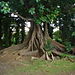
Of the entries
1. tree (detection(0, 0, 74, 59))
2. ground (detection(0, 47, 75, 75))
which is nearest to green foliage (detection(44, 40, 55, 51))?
tree (detection(0, 0, 74, 59))

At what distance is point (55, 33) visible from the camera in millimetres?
13875

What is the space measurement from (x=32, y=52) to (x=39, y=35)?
1089mm

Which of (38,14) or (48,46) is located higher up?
(38,14)

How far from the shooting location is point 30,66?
707cm

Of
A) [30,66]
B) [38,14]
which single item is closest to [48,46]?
[38,14]

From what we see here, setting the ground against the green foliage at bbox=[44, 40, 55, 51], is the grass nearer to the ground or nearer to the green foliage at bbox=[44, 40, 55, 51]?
the ground

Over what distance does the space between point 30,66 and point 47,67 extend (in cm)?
71

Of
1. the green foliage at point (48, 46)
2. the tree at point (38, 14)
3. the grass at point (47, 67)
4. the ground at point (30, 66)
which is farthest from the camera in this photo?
the green foliage at point (48, 46)

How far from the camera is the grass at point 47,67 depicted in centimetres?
649

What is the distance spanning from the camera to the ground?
6.35 metres

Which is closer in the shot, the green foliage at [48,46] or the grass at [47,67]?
the grass at [47,67]

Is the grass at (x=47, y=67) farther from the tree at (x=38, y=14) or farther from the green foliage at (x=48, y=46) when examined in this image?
the tree at (x=38, y=14)

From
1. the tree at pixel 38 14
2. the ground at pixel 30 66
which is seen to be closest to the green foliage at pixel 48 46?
the tree at pixel 38 14

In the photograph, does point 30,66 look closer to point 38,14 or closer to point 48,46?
point 48,46
